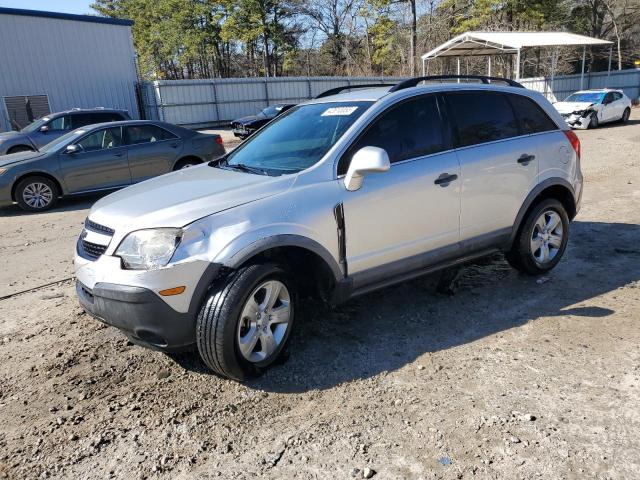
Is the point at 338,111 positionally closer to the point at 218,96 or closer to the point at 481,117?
the point at 481,117

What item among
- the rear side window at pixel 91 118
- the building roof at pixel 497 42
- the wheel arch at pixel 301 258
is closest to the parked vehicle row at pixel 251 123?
the rear side window at pixel 91 118

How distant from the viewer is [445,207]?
13.8 feet

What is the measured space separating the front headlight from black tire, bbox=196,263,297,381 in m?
0.35

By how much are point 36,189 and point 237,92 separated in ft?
69.8

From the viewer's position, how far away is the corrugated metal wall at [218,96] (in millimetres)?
26906

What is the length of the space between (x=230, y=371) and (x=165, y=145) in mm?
7794

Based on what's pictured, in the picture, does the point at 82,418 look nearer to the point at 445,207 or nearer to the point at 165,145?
the point at 445,207

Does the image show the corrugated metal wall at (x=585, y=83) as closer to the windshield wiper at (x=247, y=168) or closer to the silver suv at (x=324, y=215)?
the silver suv at (x=324, y=215)

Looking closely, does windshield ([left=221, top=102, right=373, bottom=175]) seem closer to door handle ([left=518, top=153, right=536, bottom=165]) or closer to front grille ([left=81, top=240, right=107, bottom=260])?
front grille ([left=81, top=240, right=107, bottom=260])

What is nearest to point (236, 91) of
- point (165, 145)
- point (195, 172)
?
point (165, 145)

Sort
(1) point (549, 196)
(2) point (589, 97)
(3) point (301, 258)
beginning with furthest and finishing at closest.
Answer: (2) point (589, 97), (1) point (549, 196), (3) point (301, 258)

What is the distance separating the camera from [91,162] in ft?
31.1

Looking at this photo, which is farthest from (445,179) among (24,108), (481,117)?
(24,108)

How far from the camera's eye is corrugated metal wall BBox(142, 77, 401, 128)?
26.9 meters
